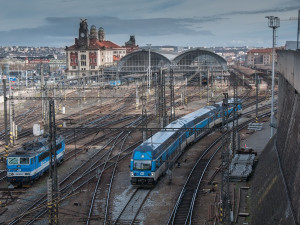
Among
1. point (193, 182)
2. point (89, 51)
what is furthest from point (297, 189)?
point (89, 51)

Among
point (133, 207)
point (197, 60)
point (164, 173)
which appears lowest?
point (133, 207)

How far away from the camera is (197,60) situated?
85.9 meters

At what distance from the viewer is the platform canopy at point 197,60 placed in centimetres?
8250

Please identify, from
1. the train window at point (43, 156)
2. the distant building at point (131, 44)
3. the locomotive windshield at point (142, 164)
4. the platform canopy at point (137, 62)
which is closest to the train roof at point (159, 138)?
the locomotive windshield at point (142, 164)

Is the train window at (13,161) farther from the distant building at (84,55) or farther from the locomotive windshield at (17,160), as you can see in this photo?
the distant building at (84,55)

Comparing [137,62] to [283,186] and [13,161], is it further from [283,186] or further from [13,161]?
[283,186]

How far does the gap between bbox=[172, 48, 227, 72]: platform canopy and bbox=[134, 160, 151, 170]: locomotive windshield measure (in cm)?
6205

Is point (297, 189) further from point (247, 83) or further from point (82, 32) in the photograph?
point (82, 32)

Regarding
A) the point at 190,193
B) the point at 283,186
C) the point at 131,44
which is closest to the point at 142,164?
the point at 190,193

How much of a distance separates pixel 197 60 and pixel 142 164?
6725cm

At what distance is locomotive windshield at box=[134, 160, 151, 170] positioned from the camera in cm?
2062

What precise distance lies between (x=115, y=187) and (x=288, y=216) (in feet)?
36.8

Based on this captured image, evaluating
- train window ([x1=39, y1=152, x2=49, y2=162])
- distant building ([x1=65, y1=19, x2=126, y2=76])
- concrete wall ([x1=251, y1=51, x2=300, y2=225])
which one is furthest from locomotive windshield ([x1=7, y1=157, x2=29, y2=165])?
distant building ([x1=65, y1=19, x2=126, y2=76])

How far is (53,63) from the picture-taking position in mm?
156000
